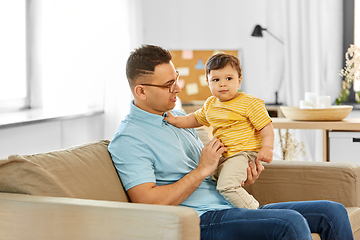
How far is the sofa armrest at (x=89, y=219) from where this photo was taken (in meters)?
1.17

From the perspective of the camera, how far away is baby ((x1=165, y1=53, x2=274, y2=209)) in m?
1.69

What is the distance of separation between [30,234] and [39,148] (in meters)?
1.48

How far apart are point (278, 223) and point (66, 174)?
716 millimetres

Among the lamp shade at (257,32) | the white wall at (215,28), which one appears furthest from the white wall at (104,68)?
the lamp shade at (257,32)

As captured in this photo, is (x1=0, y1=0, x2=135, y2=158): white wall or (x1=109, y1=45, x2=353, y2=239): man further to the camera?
(x1=0, y1=0, x2=135, y2=158): white wall

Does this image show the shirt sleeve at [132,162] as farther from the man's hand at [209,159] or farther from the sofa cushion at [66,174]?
the man's hand at [209,159]

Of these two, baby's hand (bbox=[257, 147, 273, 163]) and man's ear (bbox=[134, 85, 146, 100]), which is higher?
man's ear (bbox=[134, 85, 146, 100])

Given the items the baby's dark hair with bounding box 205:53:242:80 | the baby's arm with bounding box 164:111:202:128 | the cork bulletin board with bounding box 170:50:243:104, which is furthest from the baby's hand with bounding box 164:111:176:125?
the cork bulletin board with bounding box 170:50:243:104

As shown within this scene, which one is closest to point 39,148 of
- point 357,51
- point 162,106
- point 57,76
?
point 57,76

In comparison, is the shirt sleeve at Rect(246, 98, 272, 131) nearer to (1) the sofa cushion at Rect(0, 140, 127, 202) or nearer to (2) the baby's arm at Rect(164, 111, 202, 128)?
(2) the baby's arm at Rect(164, 111, 202, 128)

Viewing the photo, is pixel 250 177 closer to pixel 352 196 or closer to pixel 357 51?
pixel 352 196

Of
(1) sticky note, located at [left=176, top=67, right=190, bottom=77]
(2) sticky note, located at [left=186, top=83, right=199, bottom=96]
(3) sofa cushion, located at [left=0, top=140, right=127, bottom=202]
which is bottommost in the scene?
(3) sofa cushion, located at [left=0, top=140, right=127, bottom=202]

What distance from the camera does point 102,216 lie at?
1234 mm

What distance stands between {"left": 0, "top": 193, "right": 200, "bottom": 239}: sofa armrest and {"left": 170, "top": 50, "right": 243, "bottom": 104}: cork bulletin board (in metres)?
3.31
